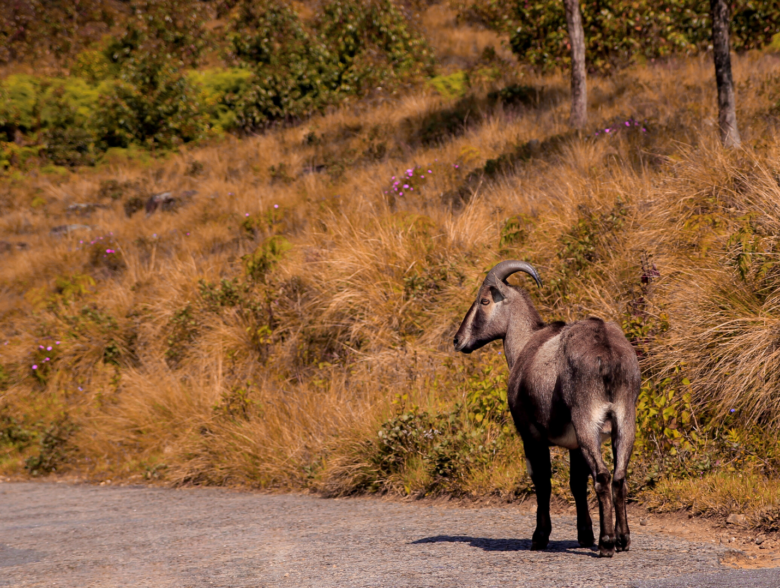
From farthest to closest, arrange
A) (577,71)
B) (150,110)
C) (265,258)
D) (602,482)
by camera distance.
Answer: (150,110), (577,71), (265,258), (602,482)

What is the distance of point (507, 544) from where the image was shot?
5.28 metres

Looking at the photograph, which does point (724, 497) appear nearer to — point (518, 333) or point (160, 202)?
point (518, 333)

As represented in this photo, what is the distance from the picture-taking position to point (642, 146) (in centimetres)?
1129

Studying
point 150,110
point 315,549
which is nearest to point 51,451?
point 315,549

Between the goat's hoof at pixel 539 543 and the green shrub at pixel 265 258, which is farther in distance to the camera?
the green shrub at pixel 265 258

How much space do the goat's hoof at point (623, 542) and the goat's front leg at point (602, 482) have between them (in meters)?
0.08

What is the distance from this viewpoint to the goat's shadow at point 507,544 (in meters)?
4.93

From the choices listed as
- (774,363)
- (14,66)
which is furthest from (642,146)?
(14,66)

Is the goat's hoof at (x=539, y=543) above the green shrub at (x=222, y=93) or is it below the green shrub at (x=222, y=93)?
below

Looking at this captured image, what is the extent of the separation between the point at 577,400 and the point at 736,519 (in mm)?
1778

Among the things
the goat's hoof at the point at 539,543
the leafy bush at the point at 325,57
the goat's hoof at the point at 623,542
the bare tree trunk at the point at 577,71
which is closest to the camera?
the goat's hoof at the point at 623,542

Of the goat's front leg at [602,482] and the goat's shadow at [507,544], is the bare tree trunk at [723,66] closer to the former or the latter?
the goat's shadow at [507,544]

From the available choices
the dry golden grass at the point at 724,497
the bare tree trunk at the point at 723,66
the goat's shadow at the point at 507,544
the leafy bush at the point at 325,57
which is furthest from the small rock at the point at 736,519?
the leafy bush at the point at 325,57

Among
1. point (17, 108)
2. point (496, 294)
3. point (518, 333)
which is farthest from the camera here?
point (17, 108)
